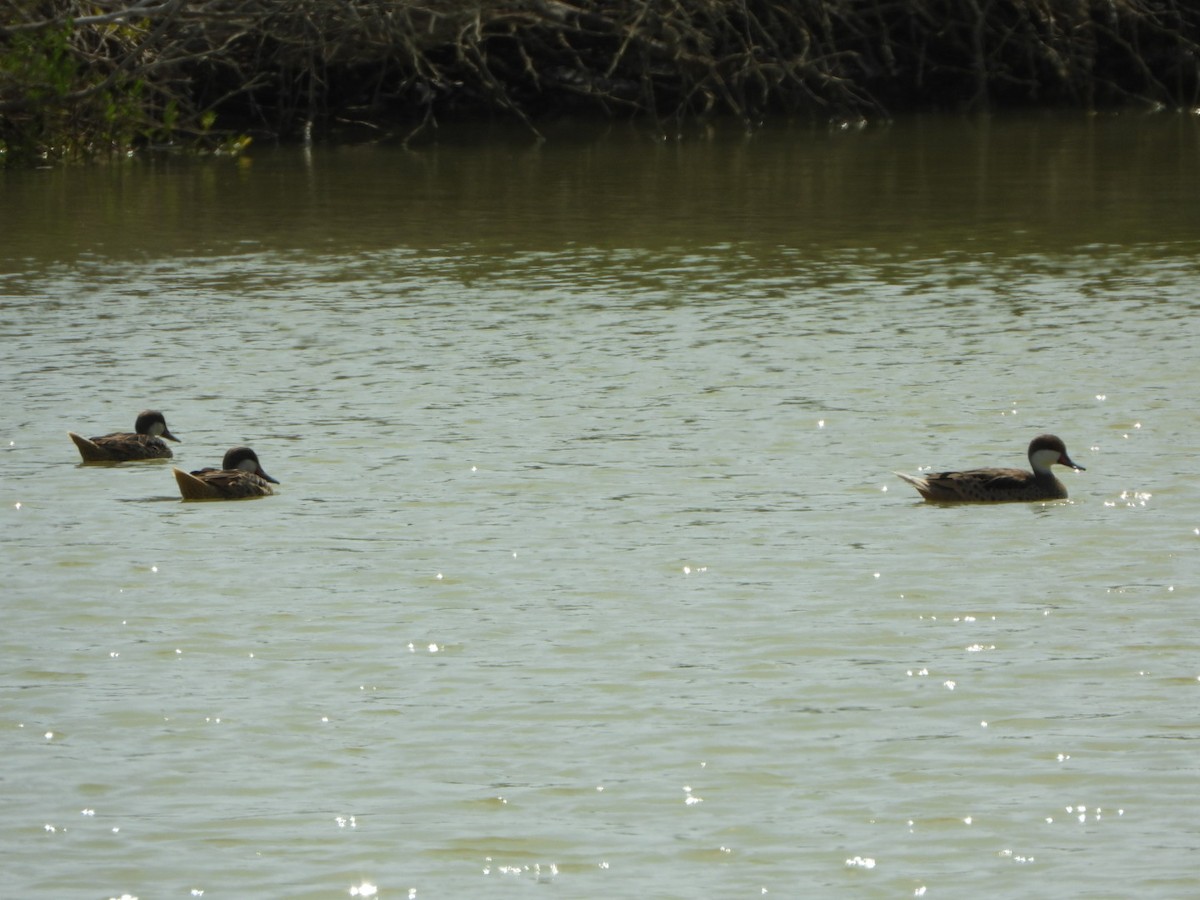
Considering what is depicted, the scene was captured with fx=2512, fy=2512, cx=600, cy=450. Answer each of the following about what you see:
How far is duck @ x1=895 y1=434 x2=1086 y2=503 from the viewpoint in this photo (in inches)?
350

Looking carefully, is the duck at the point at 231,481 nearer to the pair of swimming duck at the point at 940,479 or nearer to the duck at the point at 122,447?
the pair of swimming duck at the point at 940,479

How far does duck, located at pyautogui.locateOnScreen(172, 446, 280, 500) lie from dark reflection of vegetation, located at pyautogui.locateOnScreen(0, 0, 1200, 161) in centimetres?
1307

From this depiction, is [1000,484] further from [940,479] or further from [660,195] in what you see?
[660,195]

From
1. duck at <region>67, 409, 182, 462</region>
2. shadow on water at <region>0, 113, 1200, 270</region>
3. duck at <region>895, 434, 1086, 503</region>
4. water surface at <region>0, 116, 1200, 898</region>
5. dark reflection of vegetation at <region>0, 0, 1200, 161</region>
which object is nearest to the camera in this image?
water surface at <region>0, 116, 1200, 898</region>

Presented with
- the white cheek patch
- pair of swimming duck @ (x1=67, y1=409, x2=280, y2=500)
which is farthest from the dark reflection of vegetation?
the white cheek patch

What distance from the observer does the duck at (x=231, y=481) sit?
923cm

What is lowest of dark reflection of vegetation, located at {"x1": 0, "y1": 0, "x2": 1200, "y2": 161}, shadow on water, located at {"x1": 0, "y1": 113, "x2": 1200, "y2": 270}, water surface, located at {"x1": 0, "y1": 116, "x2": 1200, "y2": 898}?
water surface, located at {"x1": 0, "y1": 116, "x2": 1200, "y2": 898}

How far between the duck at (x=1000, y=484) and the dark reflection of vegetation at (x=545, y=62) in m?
14.1

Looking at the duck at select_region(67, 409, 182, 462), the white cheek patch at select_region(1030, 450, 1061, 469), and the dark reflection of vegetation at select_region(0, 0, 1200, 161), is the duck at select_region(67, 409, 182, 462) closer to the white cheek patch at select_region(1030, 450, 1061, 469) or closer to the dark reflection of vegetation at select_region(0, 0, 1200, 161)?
the white cheek patch at select_region(1030, 450, 1061, 469)

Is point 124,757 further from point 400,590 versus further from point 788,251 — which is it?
point 788,251

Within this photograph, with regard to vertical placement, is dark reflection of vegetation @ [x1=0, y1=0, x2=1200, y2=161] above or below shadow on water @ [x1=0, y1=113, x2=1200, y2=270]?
above

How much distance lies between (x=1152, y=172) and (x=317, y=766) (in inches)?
622

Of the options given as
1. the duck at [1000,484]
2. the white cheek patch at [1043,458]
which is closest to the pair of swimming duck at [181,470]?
the duck at [1000,484]

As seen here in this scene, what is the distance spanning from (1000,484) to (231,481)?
9.18 feet
